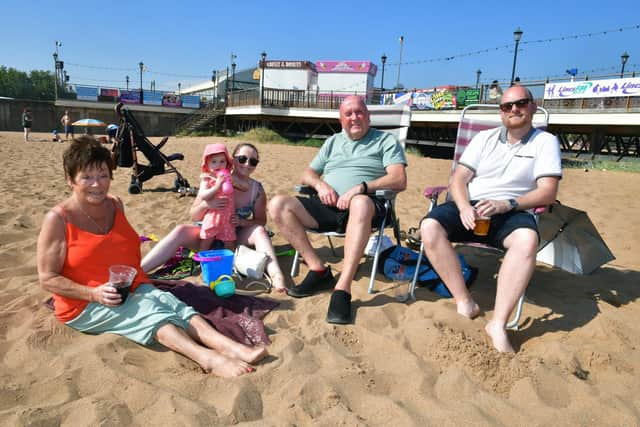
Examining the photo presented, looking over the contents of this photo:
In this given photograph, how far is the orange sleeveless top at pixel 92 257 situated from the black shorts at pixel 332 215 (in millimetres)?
1212

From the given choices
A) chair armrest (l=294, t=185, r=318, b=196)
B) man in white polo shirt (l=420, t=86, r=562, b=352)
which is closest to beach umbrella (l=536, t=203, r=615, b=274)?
man in white polo shirt (l=420, t=86, r=562, b=352)

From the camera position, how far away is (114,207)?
2.21 meters

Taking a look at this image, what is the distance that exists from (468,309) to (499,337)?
0.29 meters

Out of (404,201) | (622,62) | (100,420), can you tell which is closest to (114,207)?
(100,420)

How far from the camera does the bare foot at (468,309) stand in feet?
7.75

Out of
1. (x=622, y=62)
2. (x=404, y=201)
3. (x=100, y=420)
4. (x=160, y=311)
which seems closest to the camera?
(x=100, y=420)

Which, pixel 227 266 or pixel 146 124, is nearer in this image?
pixel 227 266

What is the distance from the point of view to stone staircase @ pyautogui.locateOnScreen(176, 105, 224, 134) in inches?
1061

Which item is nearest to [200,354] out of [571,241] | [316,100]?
[571,241]

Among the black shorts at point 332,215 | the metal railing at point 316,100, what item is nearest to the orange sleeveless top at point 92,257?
the black shorts at point 332,215

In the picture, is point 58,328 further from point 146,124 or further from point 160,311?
point 146,124

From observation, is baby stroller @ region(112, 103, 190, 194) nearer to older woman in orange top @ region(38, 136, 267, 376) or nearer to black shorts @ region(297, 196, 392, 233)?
black shorts @ region(297, 196, 392, 233)

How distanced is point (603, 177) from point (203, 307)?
31.4 feet

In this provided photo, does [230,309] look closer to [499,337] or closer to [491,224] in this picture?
[499,337]
